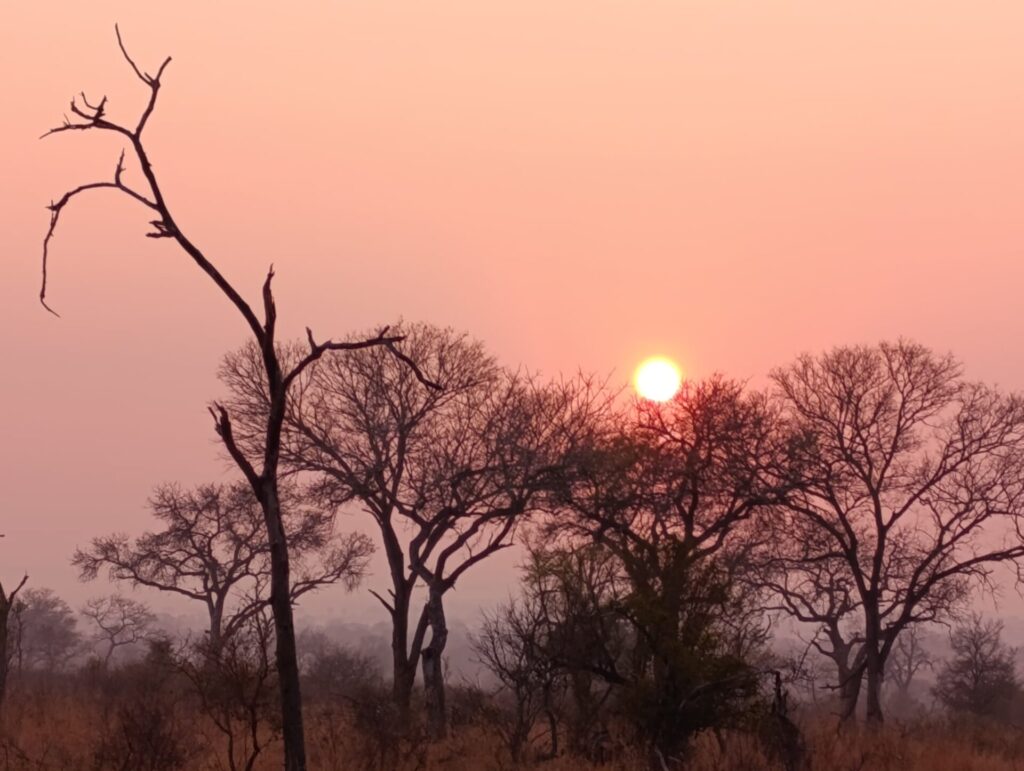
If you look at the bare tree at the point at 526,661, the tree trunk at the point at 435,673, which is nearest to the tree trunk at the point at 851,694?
the tree trunk at the point at 435,673

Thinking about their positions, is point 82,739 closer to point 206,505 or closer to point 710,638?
point 710,638

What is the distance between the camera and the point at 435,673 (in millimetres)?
23875

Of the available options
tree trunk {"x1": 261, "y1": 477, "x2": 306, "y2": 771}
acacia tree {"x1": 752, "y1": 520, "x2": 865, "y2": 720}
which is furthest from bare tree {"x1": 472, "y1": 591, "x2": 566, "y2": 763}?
acacia tree {"x1": 752, "y1": 520, "x2": 865, "y2": 720}

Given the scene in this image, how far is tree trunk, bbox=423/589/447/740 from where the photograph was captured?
22578 millimetres

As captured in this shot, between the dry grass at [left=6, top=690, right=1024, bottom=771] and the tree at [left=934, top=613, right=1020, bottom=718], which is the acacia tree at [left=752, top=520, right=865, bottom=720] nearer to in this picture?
the tree at [left=934, top=613, right=1020, bottom=718]

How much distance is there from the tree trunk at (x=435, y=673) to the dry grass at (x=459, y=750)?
50 centimetres

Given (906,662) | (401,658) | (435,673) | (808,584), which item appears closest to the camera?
(435,673)

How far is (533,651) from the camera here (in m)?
17.9

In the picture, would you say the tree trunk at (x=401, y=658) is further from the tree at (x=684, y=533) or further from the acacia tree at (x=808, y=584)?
the acacia tree at (x=808, y=584)

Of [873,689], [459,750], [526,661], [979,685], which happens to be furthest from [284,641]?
[979,685]

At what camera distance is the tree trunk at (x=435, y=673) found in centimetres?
2258

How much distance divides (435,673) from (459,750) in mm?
5064

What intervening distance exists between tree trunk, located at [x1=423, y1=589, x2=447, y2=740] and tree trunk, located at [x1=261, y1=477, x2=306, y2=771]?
1420 centimetres

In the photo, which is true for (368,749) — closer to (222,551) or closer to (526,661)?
(526,661)
